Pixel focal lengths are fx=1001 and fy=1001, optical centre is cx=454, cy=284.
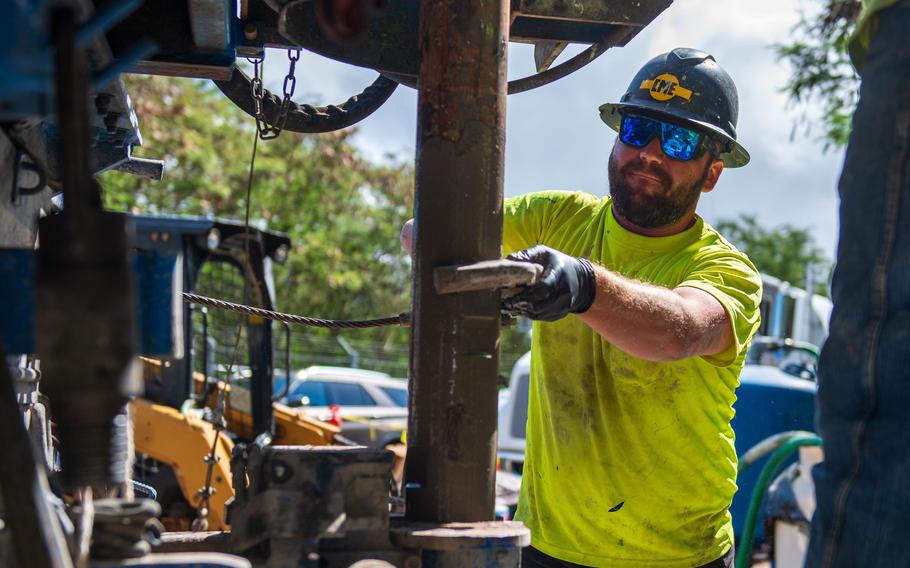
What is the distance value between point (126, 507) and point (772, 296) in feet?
40.2

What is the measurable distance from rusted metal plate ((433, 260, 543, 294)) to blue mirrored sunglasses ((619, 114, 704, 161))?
142 centimetres

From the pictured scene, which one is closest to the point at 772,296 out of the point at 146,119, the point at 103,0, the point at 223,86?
the point at 146,119

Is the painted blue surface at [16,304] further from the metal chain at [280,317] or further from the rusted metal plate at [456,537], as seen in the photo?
the metal chain at [280,317]

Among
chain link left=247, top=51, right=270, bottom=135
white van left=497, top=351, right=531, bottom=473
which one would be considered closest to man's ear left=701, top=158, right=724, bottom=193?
chain link left=247, top=51, right=270, bottom=135

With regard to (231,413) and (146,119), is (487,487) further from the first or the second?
(146,119)

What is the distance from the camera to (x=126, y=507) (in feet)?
5.51

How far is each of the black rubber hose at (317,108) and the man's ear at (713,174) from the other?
1.14 m

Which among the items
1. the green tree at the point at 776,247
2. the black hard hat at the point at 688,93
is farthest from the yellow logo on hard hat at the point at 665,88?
the green tree at the point at 776,247

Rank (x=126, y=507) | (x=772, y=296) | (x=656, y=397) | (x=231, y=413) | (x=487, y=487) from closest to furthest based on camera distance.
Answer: (x=126, y=507)
(x=487, y=487)
(x=656, y=397)
(x=231, y=413)
(x=772, y=296)

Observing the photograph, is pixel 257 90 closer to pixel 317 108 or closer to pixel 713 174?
pixel 317 108

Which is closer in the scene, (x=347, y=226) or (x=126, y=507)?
(x=126, y=507)

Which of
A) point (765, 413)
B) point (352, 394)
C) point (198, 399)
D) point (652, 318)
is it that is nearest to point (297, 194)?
point (352, 394)

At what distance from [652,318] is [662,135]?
100 cm

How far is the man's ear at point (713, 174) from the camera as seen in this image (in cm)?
349
